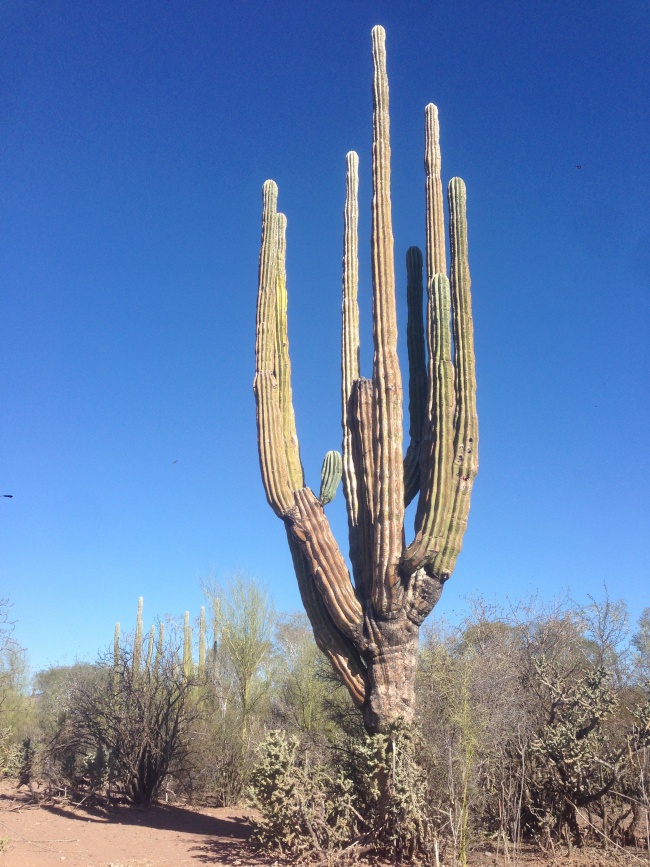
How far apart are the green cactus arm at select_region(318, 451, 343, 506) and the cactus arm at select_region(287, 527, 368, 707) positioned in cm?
58

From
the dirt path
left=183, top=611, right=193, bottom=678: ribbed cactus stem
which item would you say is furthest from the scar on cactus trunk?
left=183, top=611, right=193, bottom=678: ribbed cactus stem

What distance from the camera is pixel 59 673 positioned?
109 ft

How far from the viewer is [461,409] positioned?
279 inches

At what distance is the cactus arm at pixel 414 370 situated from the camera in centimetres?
778

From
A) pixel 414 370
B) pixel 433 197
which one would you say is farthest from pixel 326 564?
pixel 433 197

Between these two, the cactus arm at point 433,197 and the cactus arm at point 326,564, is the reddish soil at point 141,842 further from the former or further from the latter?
the cactus arm at point 433,197

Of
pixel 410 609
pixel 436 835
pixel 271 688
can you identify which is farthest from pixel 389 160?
pixel 271 688

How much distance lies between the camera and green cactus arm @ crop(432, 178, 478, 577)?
6852 millimetres

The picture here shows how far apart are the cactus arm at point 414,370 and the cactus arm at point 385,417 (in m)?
0.61

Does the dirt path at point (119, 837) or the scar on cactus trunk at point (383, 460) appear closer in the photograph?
the dirt path at point (119, 837)

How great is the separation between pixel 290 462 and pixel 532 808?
14.6ft

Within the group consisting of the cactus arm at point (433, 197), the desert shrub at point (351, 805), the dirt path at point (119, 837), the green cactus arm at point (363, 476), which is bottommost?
the dirt path at point (119, 837)

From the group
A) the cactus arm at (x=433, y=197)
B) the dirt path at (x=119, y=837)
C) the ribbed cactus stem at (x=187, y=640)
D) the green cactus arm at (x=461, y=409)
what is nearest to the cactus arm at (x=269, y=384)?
the green cactus arm at (x=461, y=409)

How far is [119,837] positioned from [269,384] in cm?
567
